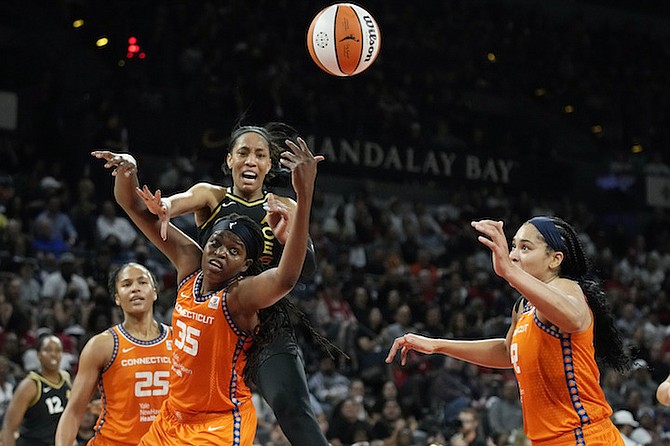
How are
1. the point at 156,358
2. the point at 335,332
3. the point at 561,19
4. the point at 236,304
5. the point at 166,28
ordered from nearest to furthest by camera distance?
the point at 236,304 < the point at 156,358 < the point at 335,332 < the point at 166,28 < the point at 561,19

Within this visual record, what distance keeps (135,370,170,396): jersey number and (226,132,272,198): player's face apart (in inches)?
47.5

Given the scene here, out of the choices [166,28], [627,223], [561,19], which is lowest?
[627,223]

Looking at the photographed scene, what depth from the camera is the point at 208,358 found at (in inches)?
185

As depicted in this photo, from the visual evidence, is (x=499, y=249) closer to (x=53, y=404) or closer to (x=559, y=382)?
(x=559, y=382)

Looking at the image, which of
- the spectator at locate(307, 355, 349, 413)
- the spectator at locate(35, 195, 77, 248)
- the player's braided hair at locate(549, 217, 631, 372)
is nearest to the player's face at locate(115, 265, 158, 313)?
the player's braided hair at locate(549, 217, 631, 372)

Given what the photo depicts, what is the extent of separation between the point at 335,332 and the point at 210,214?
682 centimetres

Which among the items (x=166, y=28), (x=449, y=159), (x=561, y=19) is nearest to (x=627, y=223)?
(x=449, y=159)

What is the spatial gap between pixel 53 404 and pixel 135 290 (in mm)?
2062

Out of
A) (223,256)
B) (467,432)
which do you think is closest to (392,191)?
(467,432)

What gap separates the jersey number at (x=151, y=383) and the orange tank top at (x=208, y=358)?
1.20 meters

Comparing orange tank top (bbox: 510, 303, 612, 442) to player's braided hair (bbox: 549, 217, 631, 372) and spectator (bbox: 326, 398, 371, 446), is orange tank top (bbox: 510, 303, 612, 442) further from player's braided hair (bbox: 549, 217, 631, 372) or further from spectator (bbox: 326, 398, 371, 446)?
spectator (bbox: 326, 398, 371, 446)

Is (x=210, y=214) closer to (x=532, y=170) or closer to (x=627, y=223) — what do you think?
(x=532, y=170)

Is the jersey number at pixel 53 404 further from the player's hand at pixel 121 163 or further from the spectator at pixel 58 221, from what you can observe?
the spectator at pixel 58 221

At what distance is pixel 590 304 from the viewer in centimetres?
473
